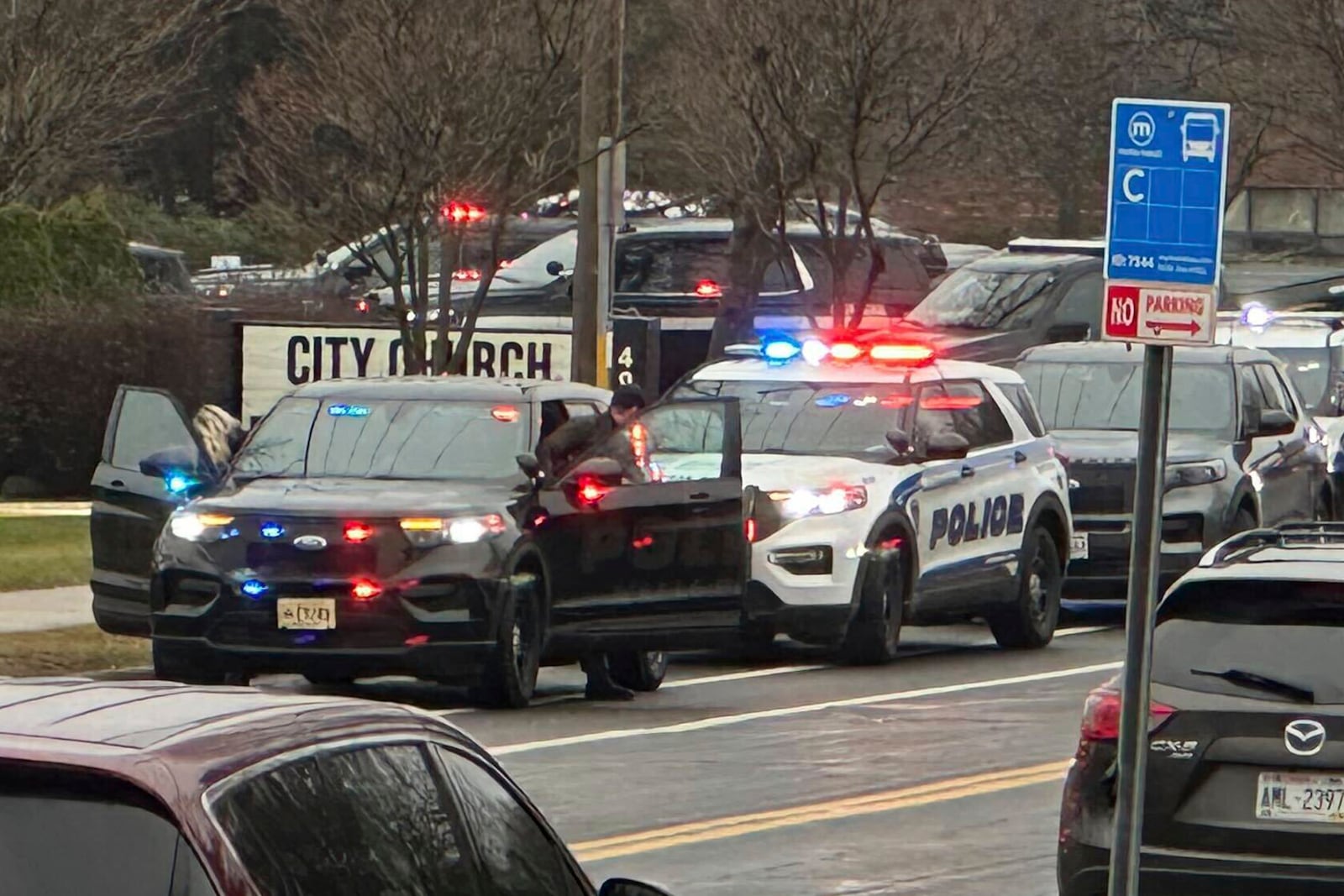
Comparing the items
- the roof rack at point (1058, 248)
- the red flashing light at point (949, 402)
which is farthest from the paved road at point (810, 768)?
the roof rack at point (1058, 248)

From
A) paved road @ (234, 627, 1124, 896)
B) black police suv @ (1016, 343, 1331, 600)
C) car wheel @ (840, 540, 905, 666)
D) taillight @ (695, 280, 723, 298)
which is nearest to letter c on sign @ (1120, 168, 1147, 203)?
paved road @ (234, 627, 1124, 896)

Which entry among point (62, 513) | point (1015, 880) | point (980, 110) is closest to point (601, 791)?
point (1015, 880)

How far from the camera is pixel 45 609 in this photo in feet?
56.7

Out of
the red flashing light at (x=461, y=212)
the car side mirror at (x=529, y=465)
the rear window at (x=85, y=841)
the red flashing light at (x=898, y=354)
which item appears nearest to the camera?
the rear window at (x=85, y=841)

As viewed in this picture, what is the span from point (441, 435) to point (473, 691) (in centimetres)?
144

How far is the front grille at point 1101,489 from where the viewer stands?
64.1 ft

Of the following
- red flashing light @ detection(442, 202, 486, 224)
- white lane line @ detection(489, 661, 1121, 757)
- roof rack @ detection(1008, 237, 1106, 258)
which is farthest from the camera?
roof rack @ detection(1008, 237, 1106, 258)

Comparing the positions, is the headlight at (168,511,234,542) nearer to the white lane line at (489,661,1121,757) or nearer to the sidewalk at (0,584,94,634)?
the white lane line at (489,661,1121,757)

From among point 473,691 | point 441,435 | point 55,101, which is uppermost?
point 55,101

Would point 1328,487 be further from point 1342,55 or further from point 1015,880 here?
point 1015,880

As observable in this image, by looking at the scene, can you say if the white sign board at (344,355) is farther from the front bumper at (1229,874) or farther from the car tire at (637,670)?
the front bumper at (1229,874)

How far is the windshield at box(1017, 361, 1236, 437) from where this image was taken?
20.3 m

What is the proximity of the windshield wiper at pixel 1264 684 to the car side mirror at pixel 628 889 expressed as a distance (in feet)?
10.5

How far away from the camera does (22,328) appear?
23.8 m
